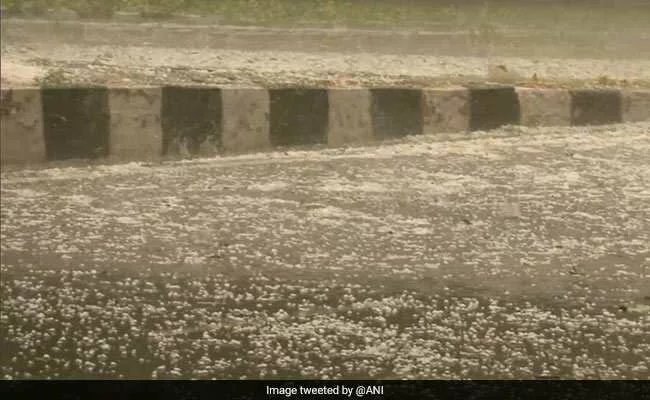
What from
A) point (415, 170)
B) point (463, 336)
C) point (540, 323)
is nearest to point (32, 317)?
point (463, 336)

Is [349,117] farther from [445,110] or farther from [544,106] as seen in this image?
[544,106]

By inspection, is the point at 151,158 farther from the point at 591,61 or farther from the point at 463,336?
the point at 591,61

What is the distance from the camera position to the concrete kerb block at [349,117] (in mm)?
5098

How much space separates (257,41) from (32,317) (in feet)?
14.9

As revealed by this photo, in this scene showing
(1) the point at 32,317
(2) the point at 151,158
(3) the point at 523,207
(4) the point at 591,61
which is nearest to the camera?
(1) the point at 32,317

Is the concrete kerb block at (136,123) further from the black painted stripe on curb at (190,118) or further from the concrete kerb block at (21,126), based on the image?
the concrete kerb block at (21,126)

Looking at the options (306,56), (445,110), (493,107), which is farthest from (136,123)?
(306,56)

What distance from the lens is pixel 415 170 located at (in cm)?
448

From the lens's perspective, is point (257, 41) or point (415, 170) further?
point (257, 41)

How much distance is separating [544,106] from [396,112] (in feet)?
2.43
